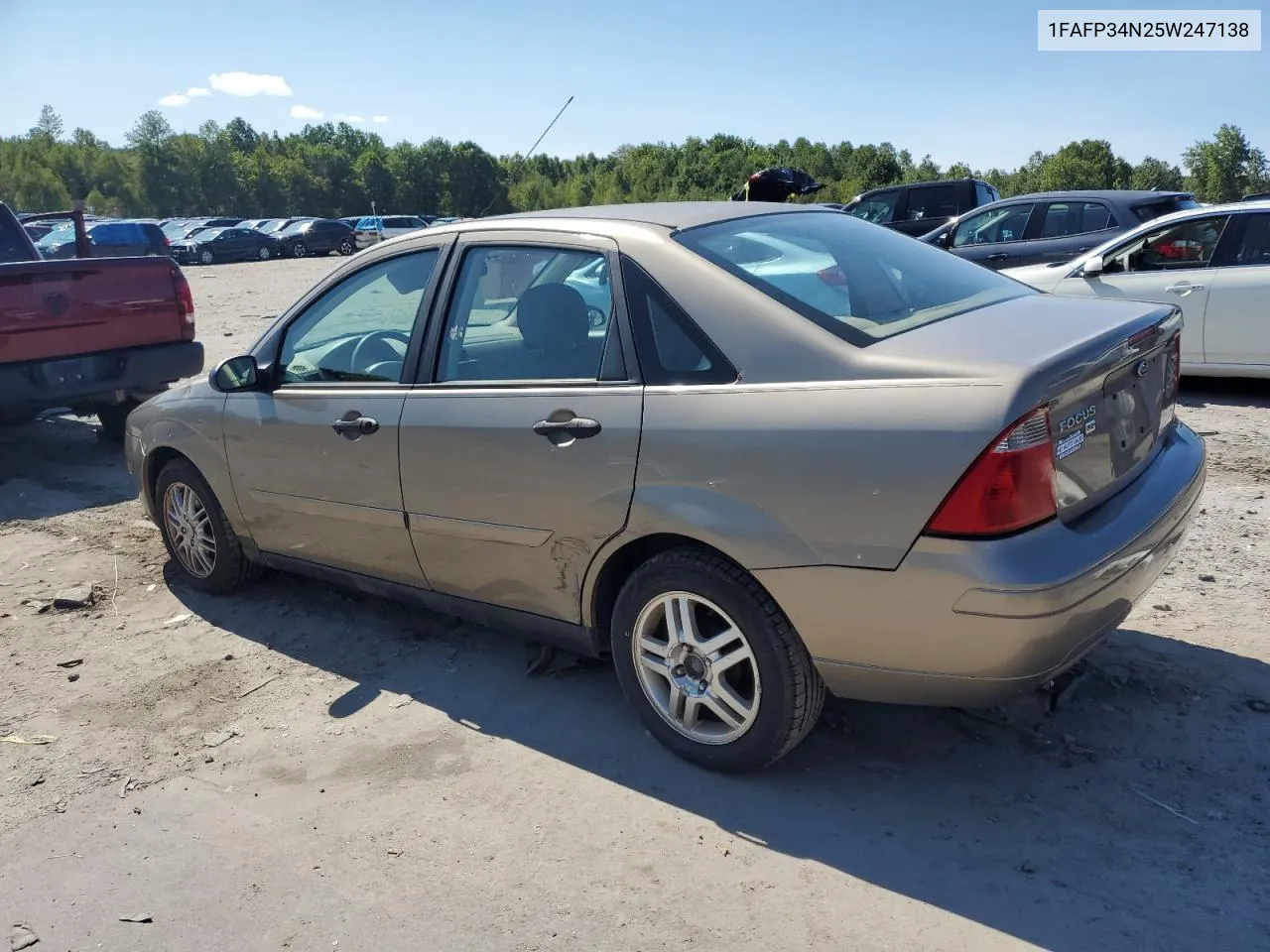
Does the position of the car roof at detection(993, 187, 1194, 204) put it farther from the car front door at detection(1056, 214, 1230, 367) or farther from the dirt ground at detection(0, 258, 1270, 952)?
the dirt ground at detection(0, 258, 1270, 952)

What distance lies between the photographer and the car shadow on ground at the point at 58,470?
23.1ft

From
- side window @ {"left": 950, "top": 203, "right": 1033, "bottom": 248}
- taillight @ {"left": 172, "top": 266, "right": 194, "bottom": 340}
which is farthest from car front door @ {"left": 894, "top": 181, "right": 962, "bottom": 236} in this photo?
taillight @ {"left": 172, "top": 266, "right": 194, "bottom": 340}

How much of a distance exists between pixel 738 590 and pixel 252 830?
5.53 feet

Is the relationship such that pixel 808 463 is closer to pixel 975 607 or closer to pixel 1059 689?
pixel 975 607

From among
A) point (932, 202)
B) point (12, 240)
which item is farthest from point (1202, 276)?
point (932, 202)

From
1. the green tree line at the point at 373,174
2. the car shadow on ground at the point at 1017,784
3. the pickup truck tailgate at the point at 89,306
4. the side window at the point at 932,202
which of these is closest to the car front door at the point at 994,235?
the side window at the point at 932,202

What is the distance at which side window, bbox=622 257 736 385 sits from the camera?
315 cm

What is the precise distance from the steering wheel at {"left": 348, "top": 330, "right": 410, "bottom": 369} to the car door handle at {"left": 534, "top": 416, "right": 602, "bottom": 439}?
861 millimetres

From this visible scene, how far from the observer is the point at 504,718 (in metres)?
3.81

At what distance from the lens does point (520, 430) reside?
3.50m

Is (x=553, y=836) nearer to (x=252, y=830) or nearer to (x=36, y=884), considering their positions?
(x=252, y=830)

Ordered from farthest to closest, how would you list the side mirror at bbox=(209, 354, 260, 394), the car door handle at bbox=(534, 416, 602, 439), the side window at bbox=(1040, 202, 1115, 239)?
the side window at bbox=(1040, 202, 1115, 239) → the side mirror at bbox=(209, 354, 260, 394) → the car door handle at bbox=(534, 416, 602, 439)

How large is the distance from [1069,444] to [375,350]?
2638mm

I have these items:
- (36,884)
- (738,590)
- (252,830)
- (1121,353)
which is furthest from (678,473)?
(36,884)
